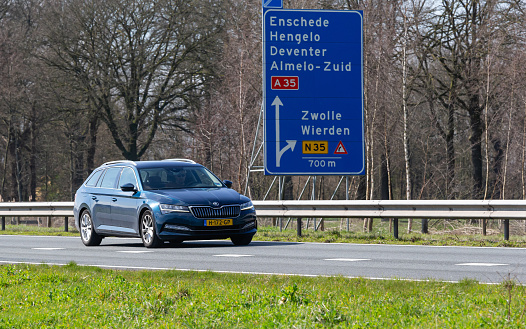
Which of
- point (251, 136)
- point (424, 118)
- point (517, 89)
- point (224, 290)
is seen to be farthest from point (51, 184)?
point (224, 290)

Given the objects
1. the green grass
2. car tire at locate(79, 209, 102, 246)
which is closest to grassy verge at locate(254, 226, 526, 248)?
car tire at locate(79, 209, 102, 246)

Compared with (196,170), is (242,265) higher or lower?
lower

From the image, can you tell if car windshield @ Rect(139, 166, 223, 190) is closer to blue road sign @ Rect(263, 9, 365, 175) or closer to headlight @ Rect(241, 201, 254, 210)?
headlight @ Rect(241, 201, 254, 210)

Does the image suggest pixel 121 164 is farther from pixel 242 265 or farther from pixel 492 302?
pixel 492 302

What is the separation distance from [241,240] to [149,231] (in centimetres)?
173

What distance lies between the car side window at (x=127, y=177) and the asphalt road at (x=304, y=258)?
1248 millimetres

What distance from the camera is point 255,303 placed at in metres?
6.88

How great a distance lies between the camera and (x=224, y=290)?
26.1 feet

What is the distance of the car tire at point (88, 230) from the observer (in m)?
16.7

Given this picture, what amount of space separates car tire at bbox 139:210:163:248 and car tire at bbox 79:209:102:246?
1.80 metres

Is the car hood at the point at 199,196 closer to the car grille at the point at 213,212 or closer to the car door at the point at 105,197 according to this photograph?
the car grille at the point at 213,212

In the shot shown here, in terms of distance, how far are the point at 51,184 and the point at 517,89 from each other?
3332 centimetres

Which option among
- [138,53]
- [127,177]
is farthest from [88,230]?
[138,53]

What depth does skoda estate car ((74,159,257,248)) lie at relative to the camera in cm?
1446
